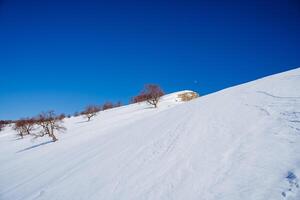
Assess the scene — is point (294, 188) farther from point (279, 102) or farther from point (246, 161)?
point (279, 102)

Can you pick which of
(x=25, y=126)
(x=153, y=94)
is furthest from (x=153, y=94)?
(x=25, y=126)

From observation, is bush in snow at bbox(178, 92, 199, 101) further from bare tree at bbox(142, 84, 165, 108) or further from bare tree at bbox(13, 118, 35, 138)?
bare tree at bbox(13, 118, 35, 138)

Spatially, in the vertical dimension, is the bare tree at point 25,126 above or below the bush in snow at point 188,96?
below

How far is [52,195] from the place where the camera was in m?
11.1

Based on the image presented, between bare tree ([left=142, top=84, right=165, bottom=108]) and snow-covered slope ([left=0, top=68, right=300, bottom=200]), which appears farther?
bare tree ([left=142, top=84, right=165, bottom=108])

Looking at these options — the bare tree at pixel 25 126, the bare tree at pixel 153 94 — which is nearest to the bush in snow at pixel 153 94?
the bare tree at pixel 153 94

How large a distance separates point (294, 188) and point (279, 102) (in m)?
7.81

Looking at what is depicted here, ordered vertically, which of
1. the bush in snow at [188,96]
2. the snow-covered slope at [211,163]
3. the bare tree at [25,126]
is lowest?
the snow-covered slope at [211,163]

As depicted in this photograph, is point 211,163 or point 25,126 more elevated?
point 25,126

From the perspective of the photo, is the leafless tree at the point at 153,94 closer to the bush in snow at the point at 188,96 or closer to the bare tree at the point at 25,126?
the bush in snow at the point at 188,96

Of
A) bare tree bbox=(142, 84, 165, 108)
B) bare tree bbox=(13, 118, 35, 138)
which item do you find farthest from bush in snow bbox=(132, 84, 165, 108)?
bare tree bbox=(13, 118, 35, 138)

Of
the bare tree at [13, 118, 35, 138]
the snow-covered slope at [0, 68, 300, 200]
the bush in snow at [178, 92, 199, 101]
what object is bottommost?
the snow-covered slope at [0, 68, 300, 200]

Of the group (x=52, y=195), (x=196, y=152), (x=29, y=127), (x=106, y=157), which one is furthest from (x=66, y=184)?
(x=29, y=127)

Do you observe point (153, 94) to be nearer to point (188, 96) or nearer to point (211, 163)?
point (188, 96)
